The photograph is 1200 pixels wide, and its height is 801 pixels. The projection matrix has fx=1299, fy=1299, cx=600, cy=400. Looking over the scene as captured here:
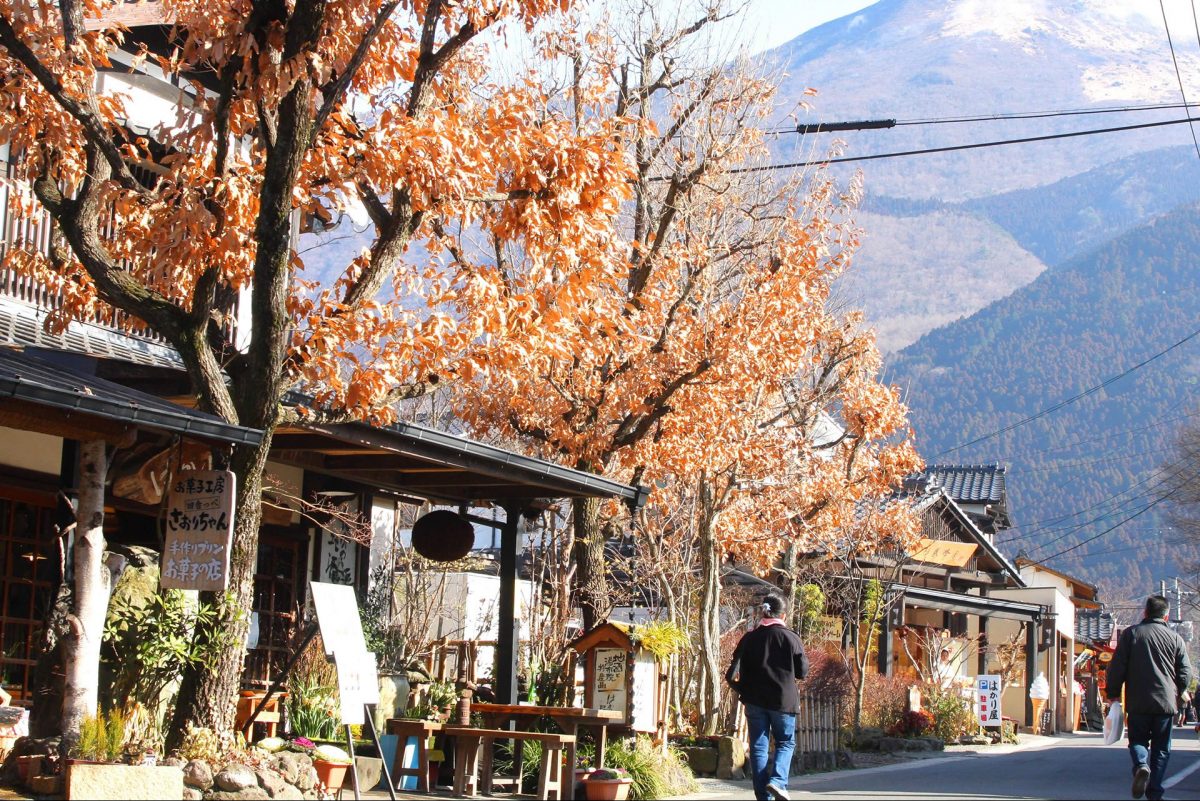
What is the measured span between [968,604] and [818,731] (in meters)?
15.4

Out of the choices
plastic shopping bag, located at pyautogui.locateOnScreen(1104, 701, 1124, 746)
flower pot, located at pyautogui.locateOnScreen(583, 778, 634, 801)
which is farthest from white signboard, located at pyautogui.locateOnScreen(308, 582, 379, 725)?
plastic shopping bag, located at pyautogui.locateOnScreen(1104, 701, 1124, 746)

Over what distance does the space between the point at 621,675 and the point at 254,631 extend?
4.24m

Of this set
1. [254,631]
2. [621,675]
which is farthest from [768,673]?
[254,631]

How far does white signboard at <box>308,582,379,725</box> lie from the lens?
29.0ft

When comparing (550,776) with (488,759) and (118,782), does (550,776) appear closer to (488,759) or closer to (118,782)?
(488,759)

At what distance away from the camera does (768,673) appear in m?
10.1

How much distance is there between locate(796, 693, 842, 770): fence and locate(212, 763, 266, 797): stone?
980 centimetres

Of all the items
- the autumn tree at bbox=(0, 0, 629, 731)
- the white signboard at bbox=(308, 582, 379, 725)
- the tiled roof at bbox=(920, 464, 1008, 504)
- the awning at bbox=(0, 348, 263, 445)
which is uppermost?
the tiled roof at bbox=(920, 464, 1008, 504)

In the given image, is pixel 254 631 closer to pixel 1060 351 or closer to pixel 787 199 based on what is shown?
pixel 787 199

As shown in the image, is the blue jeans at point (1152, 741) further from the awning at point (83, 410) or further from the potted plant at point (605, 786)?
the awning at point (83, 410)

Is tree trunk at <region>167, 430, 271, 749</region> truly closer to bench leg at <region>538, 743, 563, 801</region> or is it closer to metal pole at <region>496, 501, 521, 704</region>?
bench leg at <region>538, 743, 563, 801</region>

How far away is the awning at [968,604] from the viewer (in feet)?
97.8

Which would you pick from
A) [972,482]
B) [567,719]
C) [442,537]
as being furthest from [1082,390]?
[567,719]

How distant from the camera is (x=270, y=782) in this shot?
874cm
